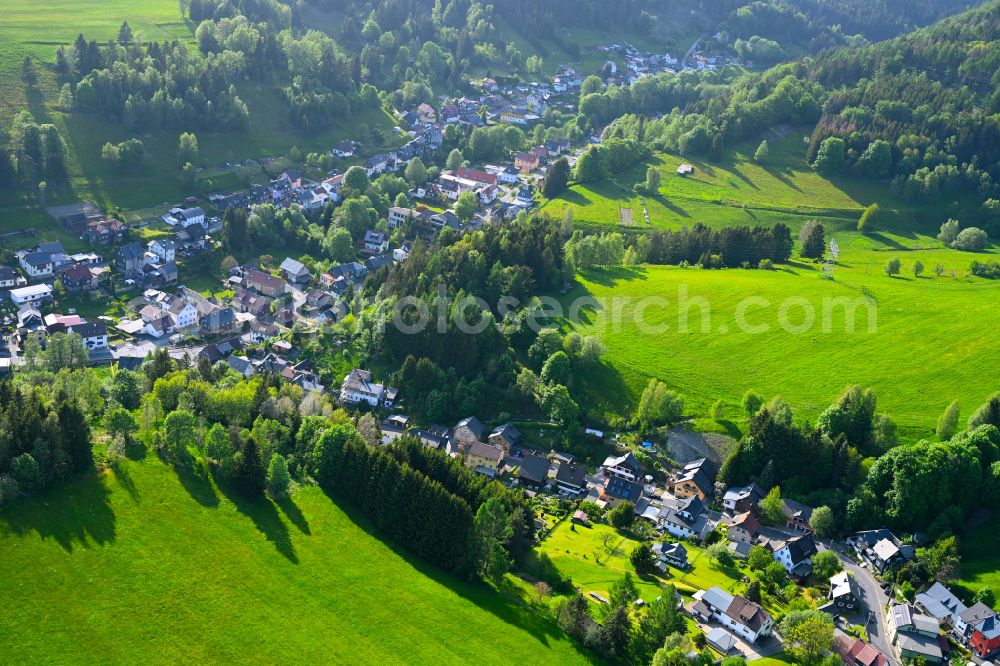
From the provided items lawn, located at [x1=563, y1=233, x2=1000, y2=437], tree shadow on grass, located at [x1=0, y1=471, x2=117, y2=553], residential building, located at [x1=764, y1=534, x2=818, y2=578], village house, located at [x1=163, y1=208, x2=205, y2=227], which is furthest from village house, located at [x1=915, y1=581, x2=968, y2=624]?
village house, located at [x1=163, y1=208, x2=205, y2=227]

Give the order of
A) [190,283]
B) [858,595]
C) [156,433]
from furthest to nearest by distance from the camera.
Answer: [190,283]
[156,433]
[858,595]

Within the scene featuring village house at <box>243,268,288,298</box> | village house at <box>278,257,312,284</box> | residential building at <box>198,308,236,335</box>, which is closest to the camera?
residential building at <box>198,308,236,335</box>

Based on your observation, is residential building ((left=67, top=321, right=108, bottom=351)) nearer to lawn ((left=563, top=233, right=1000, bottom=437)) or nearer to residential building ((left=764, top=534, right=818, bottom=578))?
lawn ((left=563, top=233, right=1000, bottom=437))

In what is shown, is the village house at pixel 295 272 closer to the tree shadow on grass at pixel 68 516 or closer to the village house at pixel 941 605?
the tree shadow on grass at pixel 68 516

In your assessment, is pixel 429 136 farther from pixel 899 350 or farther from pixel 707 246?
pixel 899 350

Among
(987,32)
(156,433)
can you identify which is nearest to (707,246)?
(156,433)

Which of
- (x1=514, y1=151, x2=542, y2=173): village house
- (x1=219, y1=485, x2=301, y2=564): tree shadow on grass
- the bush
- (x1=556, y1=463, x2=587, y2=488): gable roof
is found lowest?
(x1=556, y1=463, x2=587, y2=488): gable roof

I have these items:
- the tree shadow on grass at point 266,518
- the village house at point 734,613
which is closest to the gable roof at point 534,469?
the village house at point 734,613
